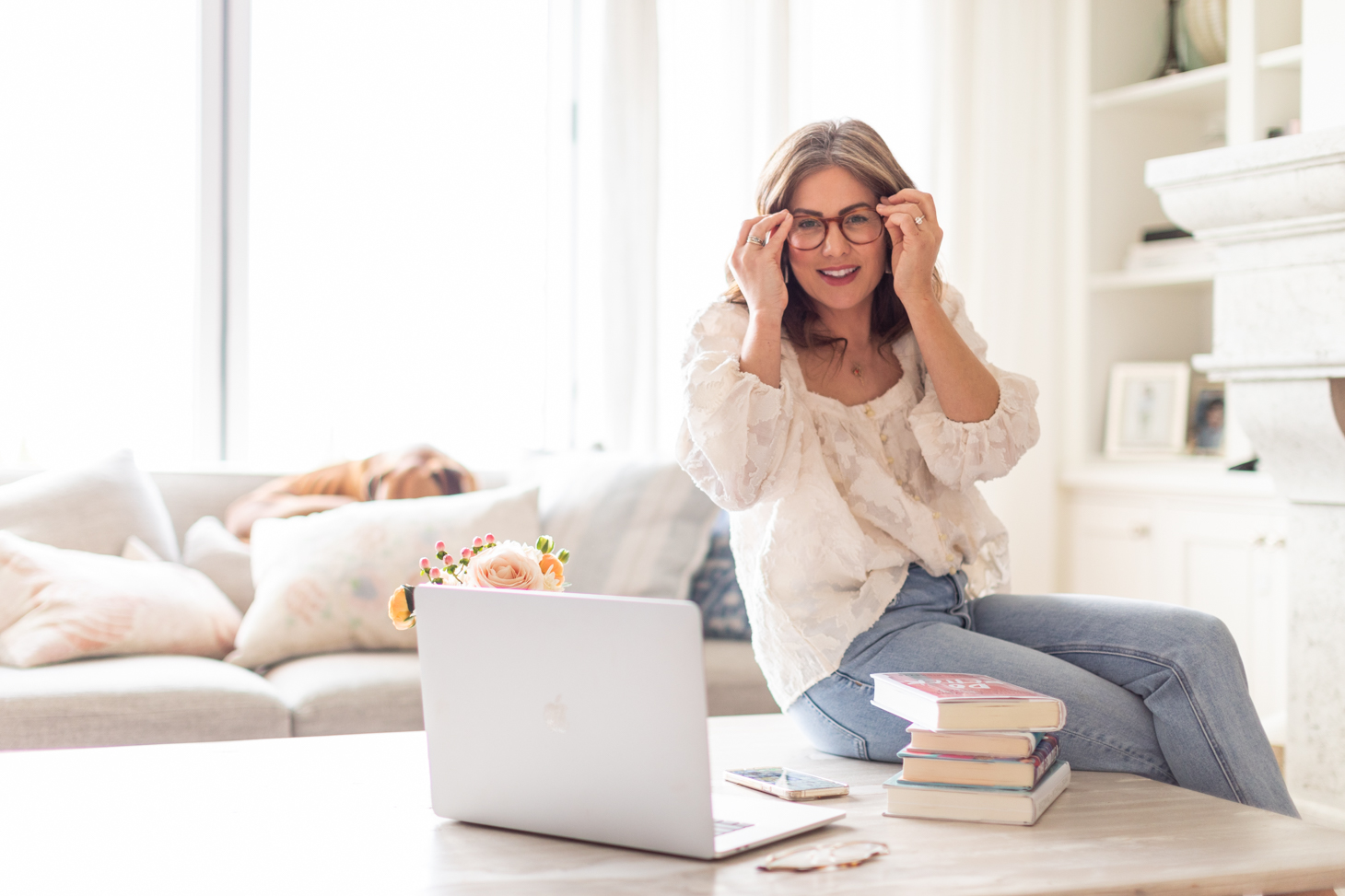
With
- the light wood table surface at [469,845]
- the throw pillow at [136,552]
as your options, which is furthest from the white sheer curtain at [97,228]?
the light wood table surface at [469,845]

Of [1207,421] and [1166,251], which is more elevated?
[1166,251]

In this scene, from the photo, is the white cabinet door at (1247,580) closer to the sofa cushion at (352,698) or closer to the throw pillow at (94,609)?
the sofa cushion at (352,698)

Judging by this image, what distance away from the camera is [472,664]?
1.03 m

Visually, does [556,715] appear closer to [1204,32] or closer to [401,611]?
[401,611]

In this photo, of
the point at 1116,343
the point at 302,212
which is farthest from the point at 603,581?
the point at 1116,343

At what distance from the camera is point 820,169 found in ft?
5.07

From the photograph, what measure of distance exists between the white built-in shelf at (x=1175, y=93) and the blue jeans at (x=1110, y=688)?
7.85 ft

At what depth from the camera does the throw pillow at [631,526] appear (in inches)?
96.2

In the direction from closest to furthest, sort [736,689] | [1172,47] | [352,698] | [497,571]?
[497,571]
[352,698]
[736,689]
[1172,47]

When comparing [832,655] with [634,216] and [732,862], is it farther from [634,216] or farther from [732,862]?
[634,216]

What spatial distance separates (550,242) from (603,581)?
1248 millimetres

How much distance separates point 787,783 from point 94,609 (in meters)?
1.49

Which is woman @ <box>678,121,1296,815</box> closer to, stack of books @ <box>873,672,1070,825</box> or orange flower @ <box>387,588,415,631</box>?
stack of books @ <box>873,672,1070,825</box>

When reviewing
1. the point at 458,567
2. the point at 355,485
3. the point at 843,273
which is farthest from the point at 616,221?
the point at 458,567
